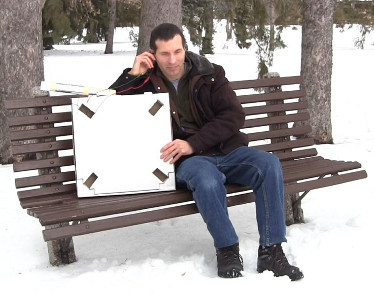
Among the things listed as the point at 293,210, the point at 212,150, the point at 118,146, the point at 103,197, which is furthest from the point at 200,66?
the point at 293,210

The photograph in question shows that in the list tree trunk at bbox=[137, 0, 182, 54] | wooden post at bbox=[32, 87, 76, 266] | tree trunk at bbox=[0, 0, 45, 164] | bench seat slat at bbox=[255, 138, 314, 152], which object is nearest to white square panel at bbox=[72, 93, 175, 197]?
wooden post at bbox=[32, 87, 76, 266]

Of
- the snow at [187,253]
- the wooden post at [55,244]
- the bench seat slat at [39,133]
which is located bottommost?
the snow at [187,253]

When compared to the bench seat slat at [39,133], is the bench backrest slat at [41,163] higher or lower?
lower

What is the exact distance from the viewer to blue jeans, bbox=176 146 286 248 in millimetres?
3703

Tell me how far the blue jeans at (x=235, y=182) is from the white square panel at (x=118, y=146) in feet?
0.62

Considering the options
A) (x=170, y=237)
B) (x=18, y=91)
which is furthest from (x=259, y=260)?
(x=18, y=91)

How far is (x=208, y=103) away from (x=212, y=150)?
297mm

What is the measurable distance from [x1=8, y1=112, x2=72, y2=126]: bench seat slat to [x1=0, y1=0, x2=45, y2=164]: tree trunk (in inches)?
95.9

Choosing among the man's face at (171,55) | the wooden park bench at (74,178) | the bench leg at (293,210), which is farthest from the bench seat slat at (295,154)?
the man's face at (171,55)

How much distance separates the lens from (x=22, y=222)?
4926 mm

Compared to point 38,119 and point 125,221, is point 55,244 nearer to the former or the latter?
point 125,221

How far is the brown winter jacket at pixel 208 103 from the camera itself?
4074 mm

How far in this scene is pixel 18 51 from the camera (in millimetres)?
6480

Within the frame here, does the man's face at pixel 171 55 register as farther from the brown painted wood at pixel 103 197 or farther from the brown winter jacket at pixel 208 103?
the brown painted wood at pixel 103 197
